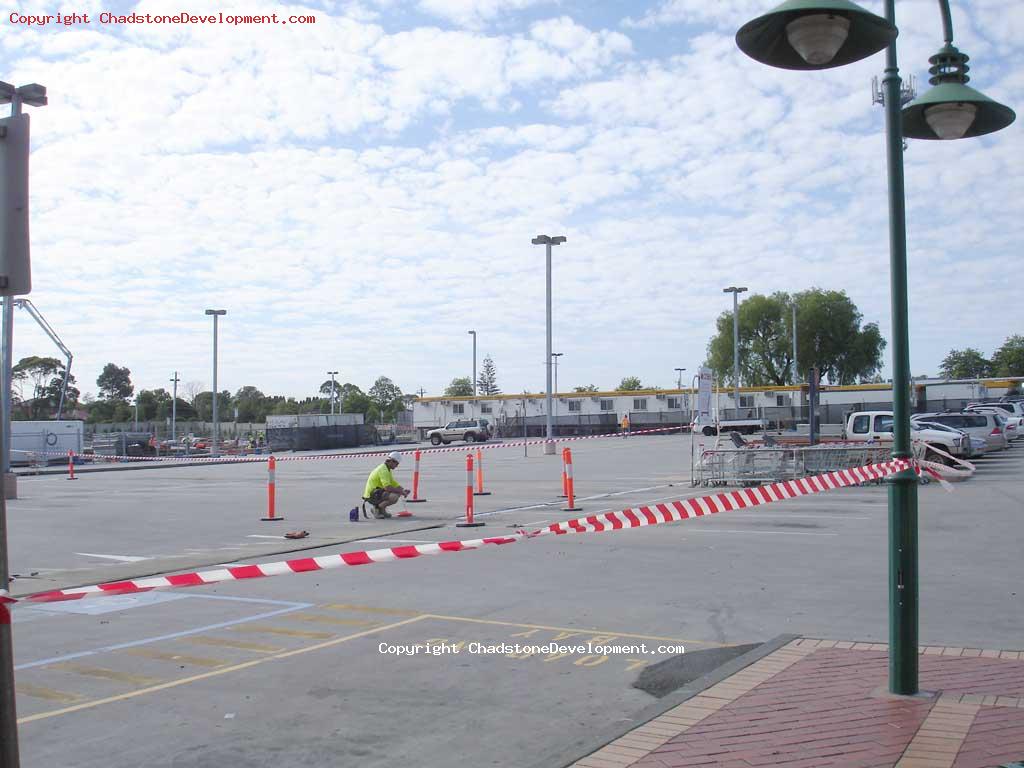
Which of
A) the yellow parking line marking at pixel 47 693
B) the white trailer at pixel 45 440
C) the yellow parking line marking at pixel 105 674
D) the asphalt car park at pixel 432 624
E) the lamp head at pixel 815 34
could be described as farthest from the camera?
the white trailer at pixel 45 440

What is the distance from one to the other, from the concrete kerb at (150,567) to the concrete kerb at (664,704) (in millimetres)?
7227

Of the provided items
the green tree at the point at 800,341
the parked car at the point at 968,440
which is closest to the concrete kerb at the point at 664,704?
the parked car at the point at 968,440

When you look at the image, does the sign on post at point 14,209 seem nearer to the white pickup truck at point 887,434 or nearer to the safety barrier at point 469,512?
the safety barrier at point 469,512

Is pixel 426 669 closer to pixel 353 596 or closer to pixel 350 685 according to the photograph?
pixel 350 685

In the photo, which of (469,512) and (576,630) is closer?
(576,630)

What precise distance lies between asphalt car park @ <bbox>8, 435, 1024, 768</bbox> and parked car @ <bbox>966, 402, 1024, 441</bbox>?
28955mm

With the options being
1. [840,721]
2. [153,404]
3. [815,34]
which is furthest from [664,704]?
[153,404]

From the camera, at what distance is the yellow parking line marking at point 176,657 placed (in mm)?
7309

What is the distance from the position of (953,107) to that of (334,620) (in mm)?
6589

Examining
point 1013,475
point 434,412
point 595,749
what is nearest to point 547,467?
point 1013,475

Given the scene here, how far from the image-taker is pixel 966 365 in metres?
165

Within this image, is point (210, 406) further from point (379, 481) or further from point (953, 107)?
point (953, 107)

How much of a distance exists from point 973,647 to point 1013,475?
19530mm

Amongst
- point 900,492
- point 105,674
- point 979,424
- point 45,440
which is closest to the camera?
point 900,492
